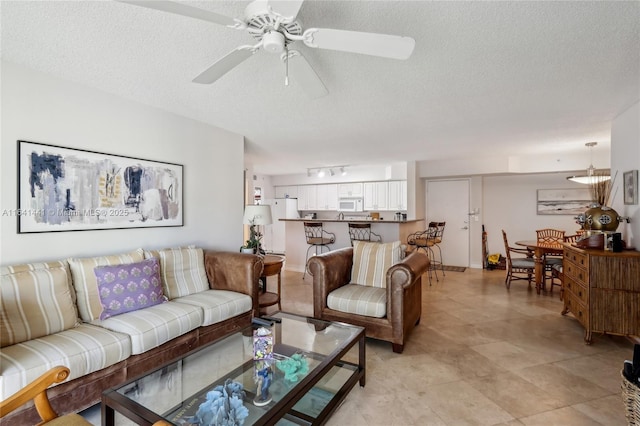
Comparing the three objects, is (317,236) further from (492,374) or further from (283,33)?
(283,33)

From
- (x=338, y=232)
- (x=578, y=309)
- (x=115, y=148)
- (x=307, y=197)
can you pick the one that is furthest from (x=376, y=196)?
(x=115, y=148)

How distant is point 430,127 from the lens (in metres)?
3.61

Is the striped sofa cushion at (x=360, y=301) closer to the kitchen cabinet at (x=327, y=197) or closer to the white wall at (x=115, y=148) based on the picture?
the white wall at (x=115, y=148)

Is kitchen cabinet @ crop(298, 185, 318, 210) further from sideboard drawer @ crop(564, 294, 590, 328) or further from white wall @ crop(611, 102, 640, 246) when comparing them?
white wall @ crop(611, 102, 640, 246)

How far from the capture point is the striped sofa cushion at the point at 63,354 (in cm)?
149

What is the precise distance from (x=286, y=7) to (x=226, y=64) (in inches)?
21.9

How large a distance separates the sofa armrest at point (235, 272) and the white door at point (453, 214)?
4807 millimetres

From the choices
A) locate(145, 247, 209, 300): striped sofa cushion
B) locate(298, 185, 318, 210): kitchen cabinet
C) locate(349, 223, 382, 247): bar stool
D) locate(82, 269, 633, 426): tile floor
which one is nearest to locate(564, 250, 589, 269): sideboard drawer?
locate(82, 269, 633, 426): tile floor

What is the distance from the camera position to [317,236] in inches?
233

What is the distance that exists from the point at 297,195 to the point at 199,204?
4935 mm

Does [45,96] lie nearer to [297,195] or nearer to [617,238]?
[617,238]

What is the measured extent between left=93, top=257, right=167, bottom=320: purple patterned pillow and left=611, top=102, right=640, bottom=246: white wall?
14.1 feet

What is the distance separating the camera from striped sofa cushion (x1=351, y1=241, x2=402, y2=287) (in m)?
3.15

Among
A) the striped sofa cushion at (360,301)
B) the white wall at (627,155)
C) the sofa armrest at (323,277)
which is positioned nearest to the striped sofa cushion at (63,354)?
the sofa armrest at (323,277)
